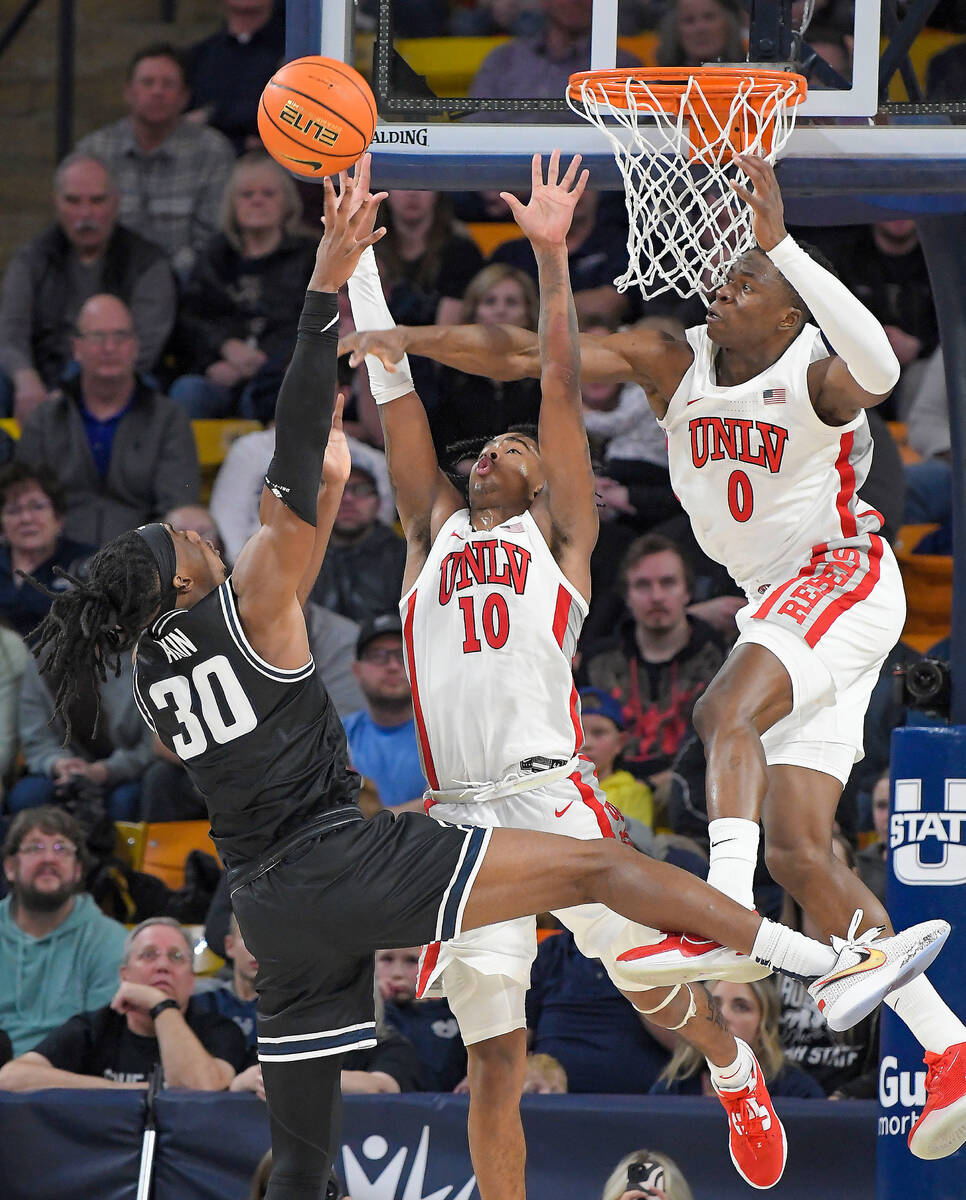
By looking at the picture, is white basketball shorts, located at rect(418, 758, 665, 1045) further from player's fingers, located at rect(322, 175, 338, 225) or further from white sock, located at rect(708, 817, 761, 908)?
player's fingers, located at rect(322, 175, 338, 225)

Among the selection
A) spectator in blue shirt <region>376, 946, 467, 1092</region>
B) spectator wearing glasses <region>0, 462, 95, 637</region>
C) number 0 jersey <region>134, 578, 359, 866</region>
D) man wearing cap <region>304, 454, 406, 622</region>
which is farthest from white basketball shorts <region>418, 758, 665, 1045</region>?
spectator wearing glasses <region>0, 462, 95, 637</region>

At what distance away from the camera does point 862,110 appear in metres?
5.79

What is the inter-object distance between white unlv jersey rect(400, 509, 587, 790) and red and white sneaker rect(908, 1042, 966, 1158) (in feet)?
4.73

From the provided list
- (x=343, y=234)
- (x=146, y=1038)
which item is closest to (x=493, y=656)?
(x=343, y=234)

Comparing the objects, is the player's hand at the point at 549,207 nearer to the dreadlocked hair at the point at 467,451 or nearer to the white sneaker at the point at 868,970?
the dreadlocked hair at the point at 467,451

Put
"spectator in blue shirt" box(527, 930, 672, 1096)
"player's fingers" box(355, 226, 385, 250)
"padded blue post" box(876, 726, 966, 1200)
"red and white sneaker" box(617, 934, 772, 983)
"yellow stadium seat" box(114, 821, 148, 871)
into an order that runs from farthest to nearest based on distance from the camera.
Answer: "yellow stadium seat" box(114, 821, 148, 871) → "spectator in blue shirt" box(527, 930, 672, 1096) → "padded blue post" box(876, 726, 966, 1200) → "player's fingers" box(355, 226, 385, 250) → "red and white sneaker" box(617, 934, 772, 983)

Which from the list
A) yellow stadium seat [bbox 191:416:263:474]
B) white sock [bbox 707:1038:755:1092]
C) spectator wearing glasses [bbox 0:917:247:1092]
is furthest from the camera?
yellow stadium seat [bbox 191:416:263:474]

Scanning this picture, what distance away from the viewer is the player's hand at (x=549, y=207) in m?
5.70

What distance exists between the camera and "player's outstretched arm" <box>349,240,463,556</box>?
617 centimetres

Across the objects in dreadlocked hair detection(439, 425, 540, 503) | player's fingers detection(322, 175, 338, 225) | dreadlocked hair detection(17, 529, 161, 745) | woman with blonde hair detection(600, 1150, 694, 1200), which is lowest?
woman with blonde hair detection(600, 1150, 694, 1200)

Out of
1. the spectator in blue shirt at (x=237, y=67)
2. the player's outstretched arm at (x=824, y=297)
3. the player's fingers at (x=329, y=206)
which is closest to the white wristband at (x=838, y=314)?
the player's outstretched arm at (x=824, y=297)

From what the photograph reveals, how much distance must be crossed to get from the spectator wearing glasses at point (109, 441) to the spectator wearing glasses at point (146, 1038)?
2.44m

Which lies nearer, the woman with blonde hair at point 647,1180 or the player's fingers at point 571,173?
the player's fingers at point 571,173

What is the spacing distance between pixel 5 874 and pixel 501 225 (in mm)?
4501
